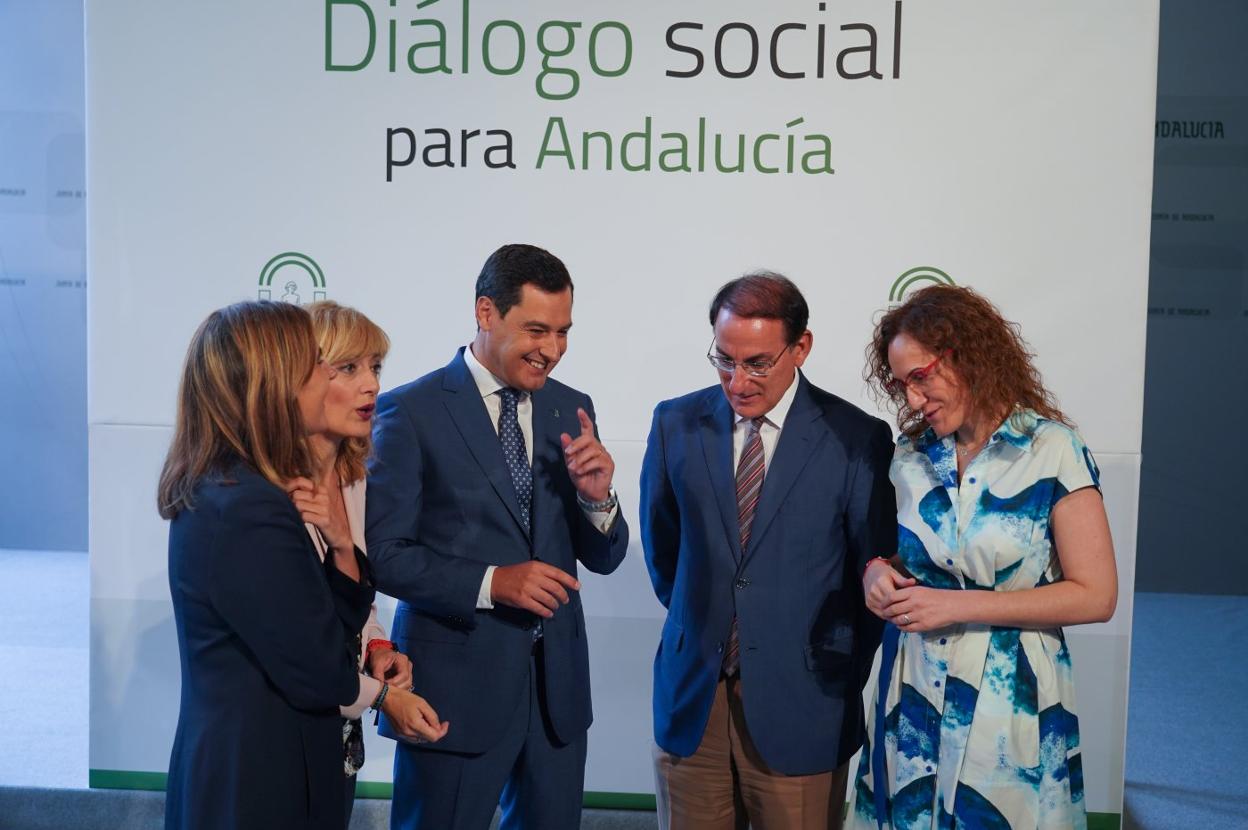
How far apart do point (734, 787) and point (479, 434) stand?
103cm

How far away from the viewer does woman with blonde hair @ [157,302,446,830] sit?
1941 millimetres

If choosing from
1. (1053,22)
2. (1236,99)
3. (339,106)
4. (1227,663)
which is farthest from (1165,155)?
(339,106)

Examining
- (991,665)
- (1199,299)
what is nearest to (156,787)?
(991,665)

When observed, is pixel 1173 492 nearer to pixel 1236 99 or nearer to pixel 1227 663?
pixel 1227 663

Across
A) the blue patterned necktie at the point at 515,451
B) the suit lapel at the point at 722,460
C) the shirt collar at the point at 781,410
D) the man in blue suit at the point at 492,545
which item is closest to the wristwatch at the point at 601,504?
the man in blue suit at the point at 492,545

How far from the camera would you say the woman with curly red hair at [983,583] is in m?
2.22

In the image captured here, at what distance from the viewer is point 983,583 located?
2.28 metres

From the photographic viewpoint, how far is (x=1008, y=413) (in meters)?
2.32

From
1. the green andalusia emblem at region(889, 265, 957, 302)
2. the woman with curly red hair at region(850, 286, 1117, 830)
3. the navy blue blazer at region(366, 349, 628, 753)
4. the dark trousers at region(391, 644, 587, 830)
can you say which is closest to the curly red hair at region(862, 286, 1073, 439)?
the woman with curly red hair at region(850, 286, 1117, 830)

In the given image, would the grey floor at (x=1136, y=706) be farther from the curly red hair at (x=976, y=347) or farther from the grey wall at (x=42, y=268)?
the curly red hair at (x=976, y=347)

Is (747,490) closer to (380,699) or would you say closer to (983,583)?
(983,583)

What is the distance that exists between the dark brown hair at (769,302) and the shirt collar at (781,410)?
115 millimetres

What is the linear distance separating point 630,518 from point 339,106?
1688mm

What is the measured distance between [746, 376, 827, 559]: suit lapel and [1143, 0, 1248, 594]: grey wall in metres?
4.64
